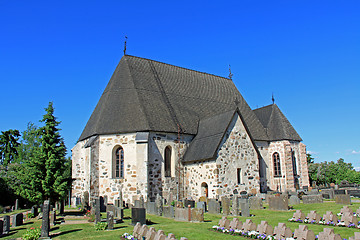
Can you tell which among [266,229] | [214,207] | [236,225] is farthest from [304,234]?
[214,207]

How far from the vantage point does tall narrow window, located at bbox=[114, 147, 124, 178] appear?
22156 millimetres

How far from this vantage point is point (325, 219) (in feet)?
37.9

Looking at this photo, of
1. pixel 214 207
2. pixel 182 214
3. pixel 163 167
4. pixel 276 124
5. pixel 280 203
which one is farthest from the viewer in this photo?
pixel 276 124

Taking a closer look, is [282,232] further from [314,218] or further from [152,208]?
[152,208]

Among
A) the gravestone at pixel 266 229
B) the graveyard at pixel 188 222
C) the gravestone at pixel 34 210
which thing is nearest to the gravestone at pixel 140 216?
the graveyard at pixel 188 222

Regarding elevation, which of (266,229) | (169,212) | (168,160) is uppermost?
(168,160)

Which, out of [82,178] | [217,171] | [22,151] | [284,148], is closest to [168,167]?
[217,171]

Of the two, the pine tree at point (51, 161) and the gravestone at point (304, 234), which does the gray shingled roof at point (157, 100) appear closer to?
the pine tree at point (51, 161)

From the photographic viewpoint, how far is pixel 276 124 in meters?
29.6

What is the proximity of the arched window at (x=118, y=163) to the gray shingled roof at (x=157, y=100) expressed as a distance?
1.51 metres

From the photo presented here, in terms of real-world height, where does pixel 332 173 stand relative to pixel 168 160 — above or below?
below

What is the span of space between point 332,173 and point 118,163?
2626 cm

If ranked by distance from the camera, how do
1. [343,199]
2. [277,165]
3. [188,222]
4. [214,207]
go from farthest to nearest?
[277,165]
[343,199]
[214,207]
[188,222]

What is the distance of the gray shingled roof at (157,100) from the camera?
2277 cm
